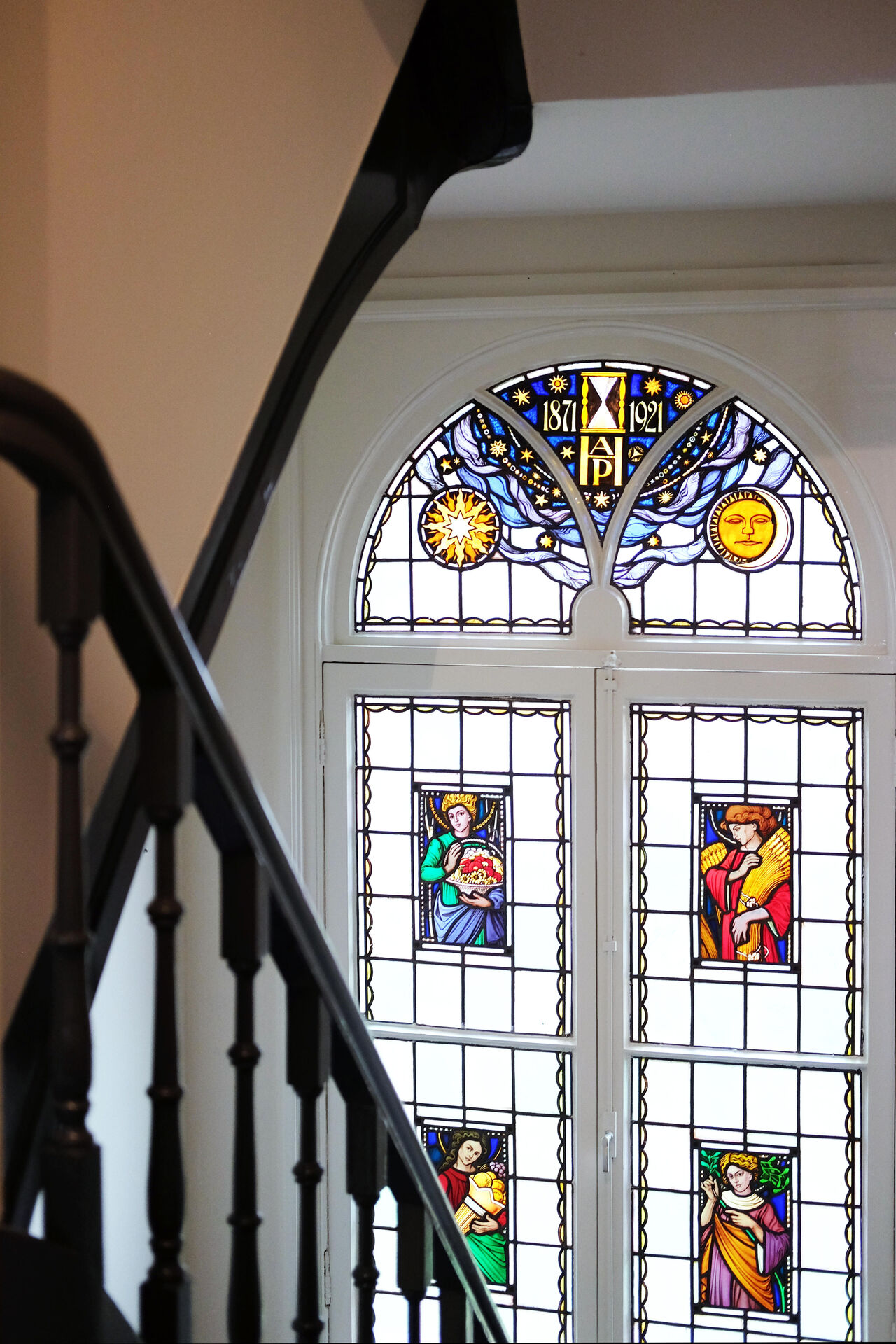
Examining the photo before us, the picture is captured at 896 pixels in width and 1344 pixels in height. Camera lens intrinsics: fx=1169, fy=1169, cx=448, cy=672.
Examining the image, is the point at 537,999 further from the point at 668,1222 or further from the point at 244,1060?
the point at 244,1060

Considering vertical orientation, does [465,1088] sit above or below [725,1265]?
above

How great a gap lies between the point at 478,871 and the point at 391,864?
293 millimetres

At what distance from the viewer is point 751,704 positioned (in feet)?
11.7

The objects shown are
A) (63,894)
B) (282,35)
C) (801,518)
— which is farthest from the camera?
(801,518)

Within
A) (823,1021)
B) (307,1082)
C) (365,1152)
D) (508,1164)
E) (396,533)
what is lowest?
(508,1164)

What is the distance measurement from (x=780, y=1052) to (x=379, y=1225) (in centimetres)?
143

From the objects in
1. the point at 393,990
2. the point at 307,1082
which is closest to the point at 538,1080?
the point at 393,990

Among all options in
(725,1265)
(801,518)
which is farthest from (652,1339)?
(801,518)

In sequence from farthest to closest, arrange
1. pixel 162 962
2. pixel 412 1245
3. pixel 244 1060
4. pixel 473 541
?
pixel 473 541
pixel 412 1245
pixel 244 1060
pixel 162 962

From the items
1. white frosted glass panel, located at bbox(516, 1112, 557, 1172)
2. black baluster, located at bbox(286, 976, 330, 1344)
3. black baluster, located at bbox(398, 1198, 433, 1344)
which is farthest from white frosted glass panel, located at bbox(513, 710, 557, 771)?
black baluster, located at bbox(286, 976, 330, 1344)

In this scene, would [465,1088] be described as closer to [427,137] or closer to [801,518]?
[801,518]

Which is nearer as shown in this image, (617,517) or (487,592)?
(617,517)

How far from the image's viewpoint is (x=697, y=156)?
9.64 feet

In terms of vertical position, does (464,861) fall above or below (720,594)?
below
